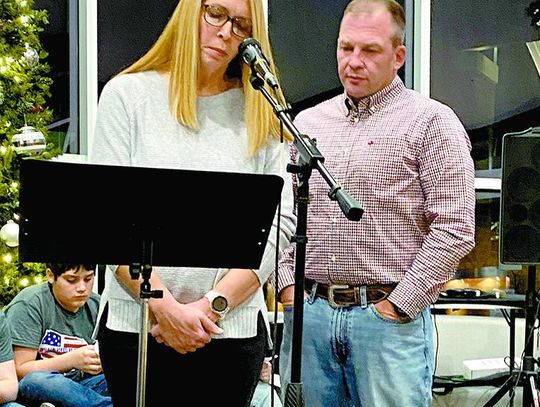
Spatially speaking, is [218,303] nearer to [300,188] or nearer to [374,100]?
[300,188]

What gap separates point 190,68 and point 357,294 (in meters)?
0.77

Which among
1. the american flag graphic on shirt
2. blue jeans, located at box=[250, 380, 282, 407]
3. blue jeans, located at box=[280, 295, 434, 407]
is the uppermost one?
blue jeans, located at box=[280, 295, 434, 407]

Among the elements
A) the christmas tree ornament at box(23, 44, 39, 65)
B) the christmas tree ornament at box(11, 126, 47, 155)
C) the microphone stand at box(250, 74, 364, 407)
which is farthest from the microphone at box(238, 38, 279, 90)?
the christmas tree ornament at box(23, 44, 39, 65)

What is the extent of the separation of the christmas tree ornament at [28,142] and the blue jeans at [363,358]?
8.70 feet

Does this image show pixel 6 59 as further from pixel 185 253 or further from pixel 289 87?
pixel 185 253

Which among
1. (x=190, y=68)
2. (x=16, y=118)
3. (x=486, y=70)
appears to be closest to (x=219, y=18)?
(x=190, y=68)

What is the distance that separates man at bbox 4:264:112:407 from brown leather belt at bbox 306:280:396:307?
→ 5.02ft

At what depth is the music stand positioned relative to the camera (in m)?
1.74

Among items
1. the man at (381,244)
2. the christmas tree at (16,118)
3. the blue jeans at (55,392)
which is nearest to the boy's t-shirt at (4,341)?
the blue jeans at (55,392)

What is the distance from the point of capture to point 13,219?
4.75 m

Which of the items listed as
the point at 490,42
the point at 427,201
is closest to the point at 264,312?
the point at 427,201

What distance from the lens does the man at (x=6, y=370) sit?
116 inches

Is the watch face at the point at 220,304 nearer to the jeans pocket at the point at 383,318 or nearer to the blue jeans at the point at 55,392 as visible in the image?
the jeans pocket at the point at 383,318

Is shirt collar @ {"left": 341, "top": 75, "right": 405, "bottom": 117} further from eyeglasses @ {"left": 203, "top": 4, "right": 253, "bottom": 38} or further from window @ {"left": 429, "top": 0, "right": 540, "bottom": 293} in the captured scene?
window @ {"left": 429, "top": 0, "right": 540, "bottom": 293}
